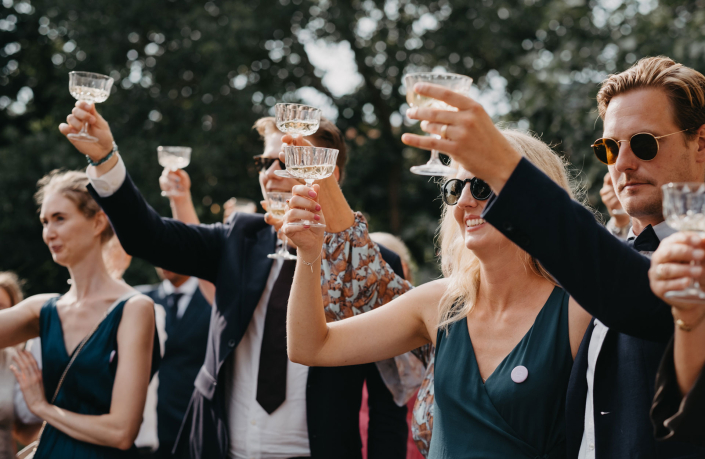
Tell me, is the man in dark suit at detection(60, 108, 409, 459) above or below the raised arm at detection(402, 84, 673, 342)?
below

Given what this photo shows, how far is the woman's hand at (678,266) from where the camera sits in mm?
1431

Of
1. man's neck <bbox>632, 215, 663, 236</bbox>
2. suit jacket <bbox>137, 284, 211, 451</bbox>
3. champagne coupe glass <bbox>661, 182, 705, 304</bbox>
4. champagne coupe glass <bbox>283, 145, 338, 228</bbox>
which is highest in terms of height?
champagne coupe glass <bbox>283, 145, 338, 228</bbox>

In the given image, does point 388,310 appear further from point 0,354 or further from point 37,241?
point 37,241

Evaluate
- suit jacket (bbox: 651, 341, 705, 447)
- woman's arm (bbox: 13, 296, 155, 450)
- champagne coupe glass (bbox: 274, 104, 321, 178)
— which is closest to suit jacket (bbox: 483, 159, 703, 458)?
suit jacket (bbox: 651, 341, 705, 447)

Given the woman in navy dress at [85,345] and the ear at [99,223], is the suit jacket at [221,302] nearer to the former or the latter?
the woman in navy dress at [85,345]

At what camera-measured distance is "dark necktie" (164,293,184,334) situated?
244 inches

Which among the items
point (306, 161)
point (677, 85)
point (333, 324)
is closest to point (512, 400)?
point (333, 324)

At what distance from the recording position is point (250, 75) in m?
12.7

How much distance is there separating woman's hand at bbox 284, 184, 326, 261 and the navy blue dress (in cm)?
180

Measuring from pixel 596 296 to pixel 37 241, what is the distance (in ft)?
40.1

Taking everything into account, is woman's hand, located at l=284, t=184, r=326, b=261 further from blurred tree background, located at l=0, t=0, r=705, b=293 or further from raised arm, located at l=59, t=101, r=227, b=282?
blurred tree background, located at l=0, t=0, r=705, b=293

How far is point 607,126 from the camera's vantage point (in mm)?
2432

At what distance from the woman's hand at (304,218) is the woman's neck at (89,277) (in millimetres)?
2016

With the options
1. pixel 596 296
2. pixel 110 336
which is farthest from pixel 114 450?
pixel 596 296
